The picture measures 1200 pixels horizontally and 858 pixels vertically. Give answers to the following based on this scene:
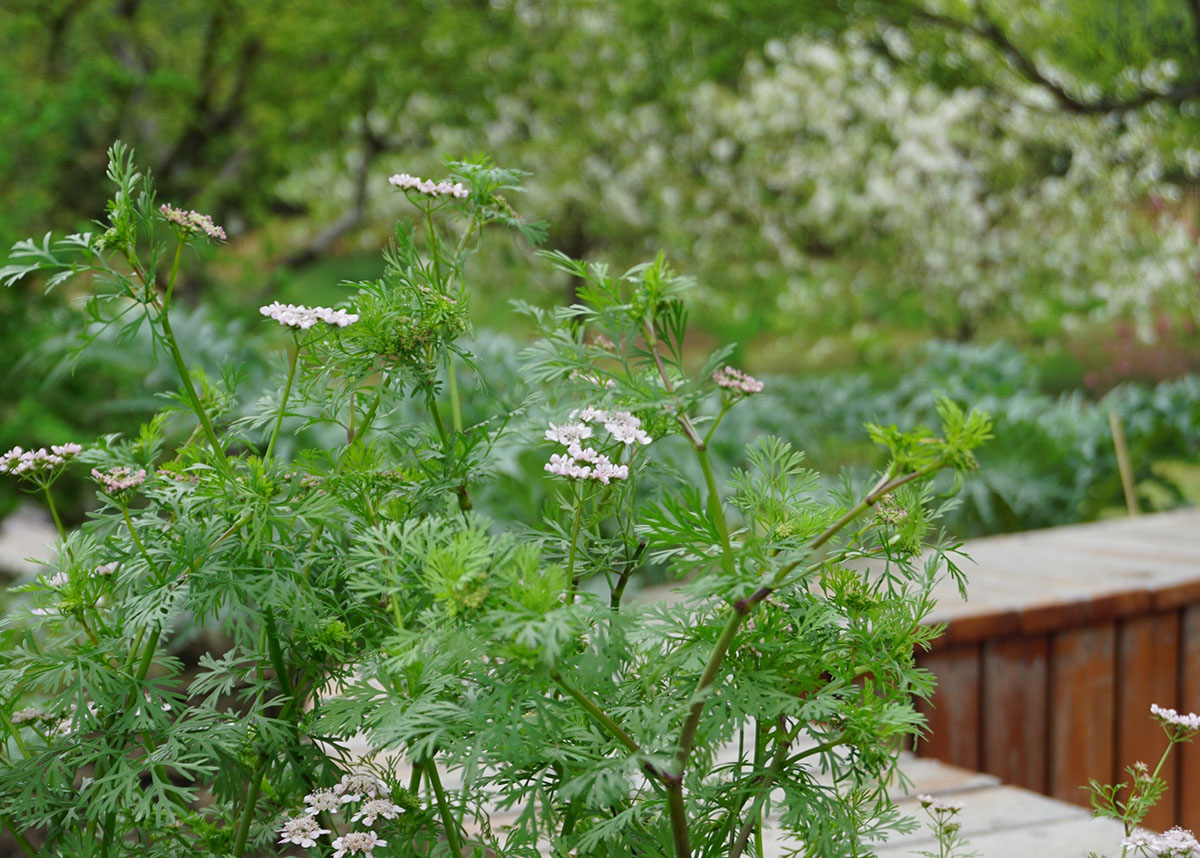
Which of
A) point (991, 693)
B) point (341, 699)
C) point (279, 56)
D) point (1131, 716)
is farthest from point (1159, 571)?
point (279, 56)

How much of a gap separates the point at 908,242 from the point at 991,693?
683 cm

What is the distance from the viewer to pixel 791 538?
93cm

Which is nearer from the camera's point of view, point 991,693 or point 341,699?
point 341,699

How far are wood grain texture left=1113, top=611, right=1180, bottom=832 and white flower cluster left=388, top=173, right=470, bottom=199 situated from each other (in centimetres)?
231

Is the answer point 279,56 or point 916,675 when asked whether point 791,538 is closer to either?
point 916,675

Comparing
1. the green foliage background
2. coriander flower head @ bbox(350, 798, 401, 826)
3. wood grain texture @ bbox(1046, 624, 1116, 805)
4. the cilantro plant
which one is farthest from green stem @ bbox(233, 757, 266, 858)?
the green foliage background

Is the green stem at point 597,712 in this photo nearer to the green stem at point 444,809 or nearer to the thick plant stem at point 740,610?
the thick plant stem at point 740,610

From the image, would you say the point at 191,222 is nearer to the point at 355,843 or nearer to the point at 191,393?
the point at 191,393

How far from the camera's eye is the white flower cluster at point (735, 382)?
0.87 meters

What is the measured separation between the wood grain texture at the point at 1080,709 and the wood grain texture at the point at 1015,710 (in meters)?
0.03

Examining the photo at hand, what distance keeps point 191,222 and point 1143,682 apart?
2.58 meters

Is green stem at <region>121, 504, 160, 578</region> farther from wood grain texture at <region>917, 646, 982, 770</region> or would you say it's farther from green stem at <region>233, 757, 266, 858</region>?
wood grain texture at <region>917, 646, 982, 770</region>

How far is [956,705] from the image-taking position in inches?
98.4

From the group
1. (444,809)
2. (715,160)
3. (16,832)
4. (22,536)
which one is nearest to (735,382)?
(444,809)
